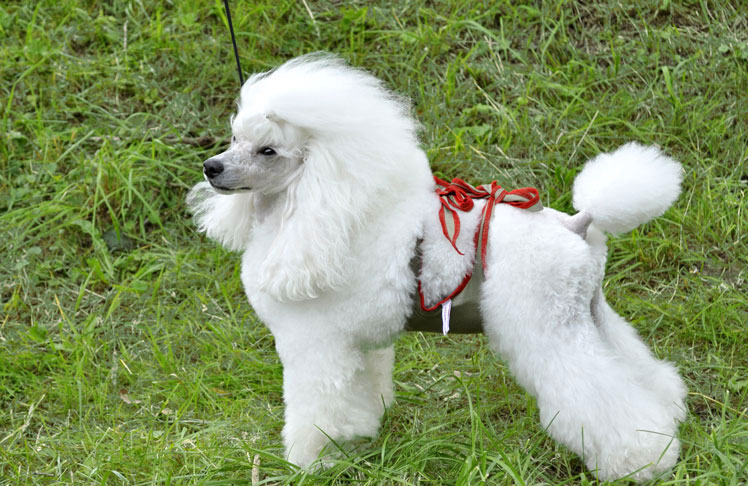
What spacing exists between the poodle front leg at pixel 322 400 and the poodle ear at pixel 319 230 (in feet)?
0.67

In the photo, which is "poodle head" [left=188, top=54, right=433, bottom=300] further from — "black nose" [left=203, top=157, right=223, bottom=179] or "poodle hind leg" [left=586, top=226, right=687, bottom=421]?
"poodle hind leg" [left=586, top=226, right=687, bottom=421]

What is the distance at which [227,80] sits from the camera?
4.60 meters

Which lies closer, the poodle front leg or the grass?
the poodle front leg

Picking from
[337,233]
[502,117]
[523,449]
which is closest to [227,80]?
[502,117]

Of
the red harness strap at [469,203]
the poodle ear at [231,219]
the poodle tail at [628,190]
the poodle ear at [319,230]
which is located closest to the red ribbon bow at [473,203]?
the red harness strap at [469,203]

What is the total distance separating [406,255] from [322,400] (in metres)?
0.52

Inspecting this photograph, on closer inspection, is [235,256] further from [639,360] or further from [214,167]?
[639,360]

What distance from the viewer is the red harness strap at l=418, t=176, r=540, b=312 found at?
7.65 ft

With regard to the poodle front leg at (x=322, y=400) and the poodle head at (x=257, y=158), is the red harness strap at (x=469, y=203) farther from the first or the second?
the poodle head at (x=257, y=158)

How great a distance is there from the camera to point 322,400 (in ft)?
8.01

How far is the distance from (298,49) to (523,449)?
2857mm

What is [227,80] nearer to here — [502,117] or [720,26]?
[502,117]

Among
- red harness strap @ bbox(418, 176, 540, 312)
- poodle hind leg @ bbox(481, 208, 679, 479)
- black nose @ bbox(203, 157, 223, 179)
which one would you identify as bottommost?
poodle hind leg @ bbox(481, 208, 679, 479)

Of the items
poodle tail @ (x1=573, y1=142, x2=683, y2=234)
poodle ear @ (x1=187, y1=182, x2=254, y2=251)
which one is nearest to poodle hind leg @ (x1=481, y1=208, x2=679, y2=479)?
poodle tail @ (x1=573, y1=142, x2=683, y2=234)
